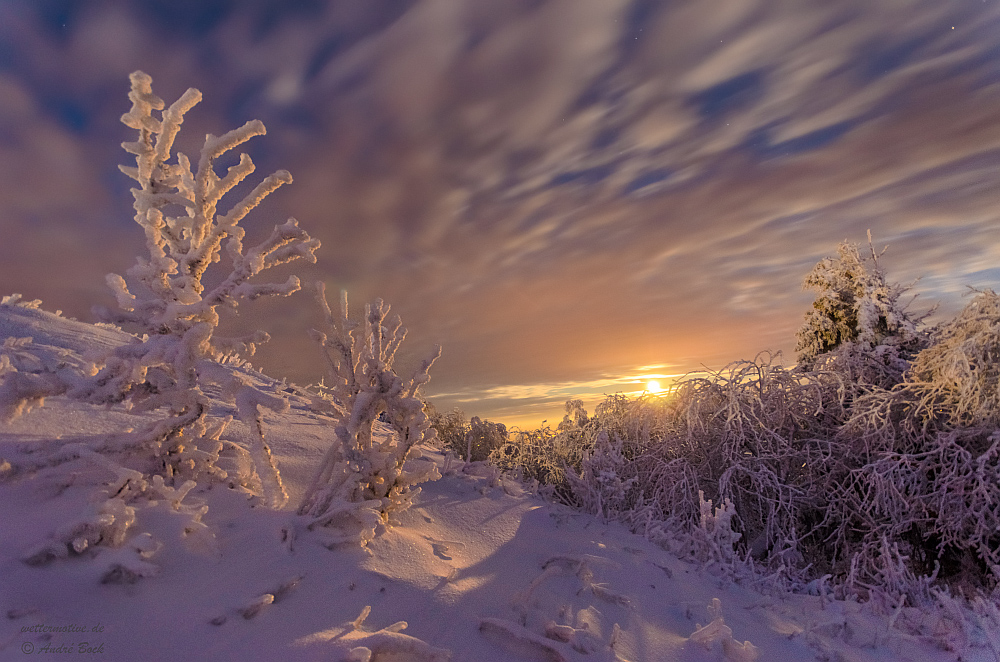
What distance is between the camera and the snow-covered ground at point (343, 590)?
1.80 meters

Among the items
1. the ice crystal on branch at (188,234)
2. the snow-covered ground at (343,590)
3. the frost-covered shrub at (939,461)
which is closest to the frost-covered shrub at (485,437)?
the snow-covered ground at (343,590)

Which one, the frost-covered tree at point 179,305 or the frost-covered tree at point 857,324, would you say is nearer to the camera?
the frost-covered tree at point 179,305

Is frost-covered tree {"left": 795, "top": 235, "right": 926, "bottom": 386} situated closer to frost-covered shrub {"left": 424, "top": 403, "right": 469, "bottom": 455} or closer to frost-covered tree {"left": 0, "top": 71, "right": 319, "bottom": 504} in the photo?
frost-covered shrub {"left": 424, "top": 403, "right": 469, "bottom": 455}

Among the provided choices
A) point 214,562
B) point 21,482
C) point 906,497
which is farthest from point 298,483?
point 906,497

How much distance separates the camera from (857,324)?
705cm

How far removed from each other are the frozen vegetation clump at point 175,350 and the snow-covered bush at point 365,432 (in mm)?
290

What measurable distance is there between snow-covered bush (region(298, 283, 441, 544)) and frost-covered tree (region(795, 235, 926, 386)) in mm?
5080

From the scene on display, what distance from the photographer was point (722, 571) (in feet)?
13.6

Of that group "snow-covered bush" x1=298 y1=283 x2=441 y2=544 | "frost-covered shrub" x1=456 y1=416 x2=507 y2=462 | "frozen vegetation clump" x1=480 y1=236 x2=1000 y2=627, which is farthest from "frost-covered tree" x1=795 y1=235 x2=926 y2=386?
"snow-covered bush" x1=298 y1=283 x2=441 y2=544

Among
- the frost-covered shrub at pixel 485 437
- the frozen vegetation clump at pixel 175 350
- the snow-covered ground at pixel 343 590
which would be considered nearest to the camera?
the snow-covered ground at pixel 343 590

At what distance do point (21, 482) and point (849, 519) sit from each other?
6358mm

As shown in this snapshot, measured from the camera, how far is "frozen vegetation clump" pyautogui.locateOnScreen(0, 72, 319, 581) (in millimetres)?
2420

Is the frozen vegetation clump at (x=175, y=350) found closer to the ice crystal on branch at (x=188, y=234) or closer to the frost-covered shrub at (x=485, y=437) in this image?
the ice crystal on branch at (x=188, y=234)

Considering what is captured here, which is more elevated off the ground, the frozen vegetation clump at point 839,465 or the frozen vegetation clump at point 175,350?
the frozen vegetation clump at point 175,350
